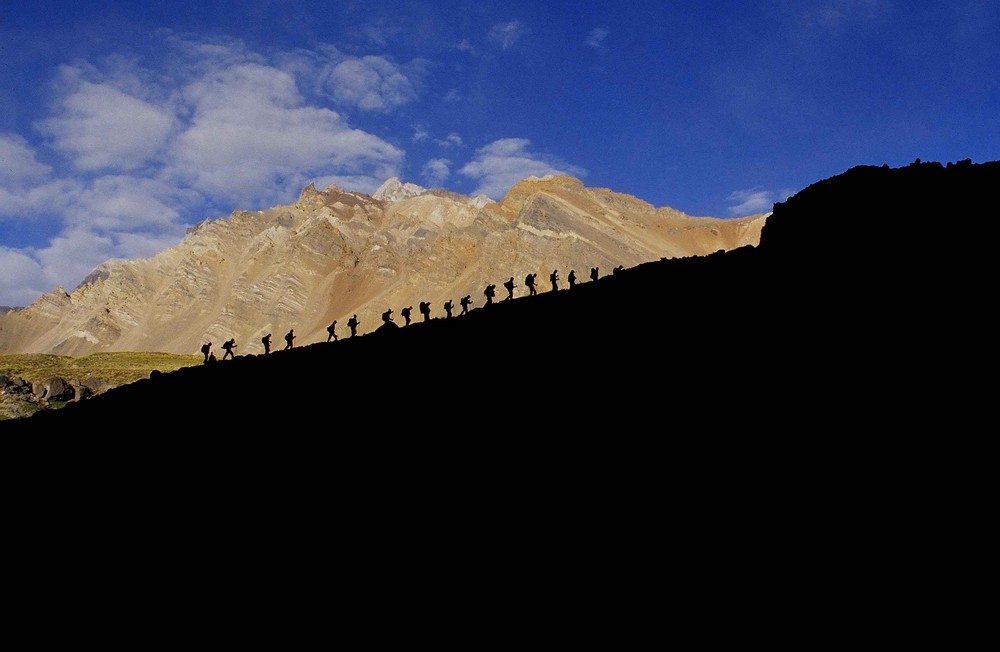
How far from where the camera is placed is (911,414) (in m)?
12.8

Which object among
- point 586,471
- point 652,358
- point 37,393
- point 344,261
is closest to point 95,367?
point 37,393

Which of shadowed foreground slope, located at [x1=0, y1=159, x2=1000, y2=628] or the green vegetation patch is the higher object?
the green vegetation patch

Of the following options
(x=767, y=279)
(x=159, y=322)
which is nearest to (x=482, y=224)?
(x=159, y=322)

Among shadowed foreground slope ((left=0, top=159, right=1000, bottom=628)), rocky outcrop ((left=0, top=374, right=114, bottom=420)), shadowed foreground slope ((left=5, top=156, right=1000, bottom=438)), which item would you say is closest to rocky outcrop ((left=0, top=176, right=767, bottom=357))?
rocky outcrop ((left=0, top=374, right=114, bottom=420))

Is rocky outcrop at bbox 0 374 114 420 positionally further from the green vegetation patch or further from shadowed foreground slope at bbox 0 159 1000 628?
shadowed foreground slope at bbox 0 159 1000 628

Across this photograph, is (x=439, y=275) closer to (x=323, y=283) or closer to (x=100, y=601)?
(x=323, y=283)

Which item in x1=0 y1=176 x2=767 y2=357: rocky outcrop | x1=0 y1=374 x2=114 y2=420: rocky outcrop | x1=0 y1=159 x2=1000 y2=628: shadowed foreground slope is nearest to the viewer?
x1=0 y1=159 x2=1000 y2=628: shadowed foreground slope

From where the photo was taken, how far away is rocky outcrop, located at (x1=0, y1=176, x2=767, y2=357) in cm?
13450

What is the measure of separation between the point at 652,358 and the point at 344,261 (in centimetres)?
14859

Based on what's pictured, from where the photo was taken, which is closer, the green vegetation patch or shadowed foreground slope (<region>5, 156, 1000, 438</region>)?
shadowed foreground slope (<region>5, 156, 1000, 438</region>)

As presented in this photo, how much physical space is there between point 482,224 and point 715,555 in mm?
144111

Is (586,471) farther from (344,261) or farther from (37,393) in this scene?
(344,261)

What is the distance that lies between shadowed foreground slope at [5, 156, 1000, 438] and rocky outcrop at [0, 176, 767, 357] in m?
90.8

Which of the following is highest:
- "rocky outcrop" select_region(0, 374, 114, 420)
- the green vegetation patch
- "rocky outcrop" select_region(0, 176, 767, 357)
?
"rocky outcrop" select_region(0, 176, 767, 357)
